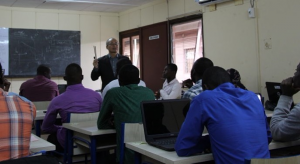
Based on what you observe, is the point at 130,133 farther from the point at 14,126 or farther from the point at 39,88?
the point at 39,88

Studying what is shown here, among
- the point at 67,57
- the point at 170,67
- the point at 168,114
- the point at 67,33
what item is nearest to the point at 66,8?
the point at 67,33

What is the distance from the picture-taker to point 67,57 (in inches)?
305

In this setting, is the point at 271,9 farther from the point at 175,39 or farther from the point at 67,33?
the point at 67,33

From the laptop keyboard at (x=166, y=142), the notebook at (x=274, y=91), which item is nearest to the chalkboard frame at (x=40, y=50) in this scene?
the notebook at (x=274, y=91)

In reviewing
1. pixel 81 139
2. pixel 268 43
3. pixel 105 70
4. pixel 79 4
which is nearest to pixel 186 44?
pixel 268 43

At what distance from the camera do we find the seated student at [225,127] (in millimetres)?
1633

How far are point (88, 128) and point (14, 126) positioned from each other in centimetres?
110

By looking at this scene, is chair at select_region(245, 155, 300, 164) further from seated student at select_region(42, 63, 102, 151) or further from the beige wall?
the beige wall

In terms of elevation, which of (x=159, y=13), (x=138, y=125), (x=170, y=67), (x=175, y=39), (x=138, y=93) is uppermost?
(x=159, y=13)

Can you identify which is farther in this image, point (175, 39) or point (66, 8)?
point (66, 8)

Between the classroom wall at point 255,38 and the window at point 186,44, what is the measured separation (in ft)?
0.74

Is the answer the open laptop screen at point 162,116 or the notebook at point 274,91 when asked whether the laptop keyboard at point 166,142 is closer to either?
the open laptop screen at point 162,116

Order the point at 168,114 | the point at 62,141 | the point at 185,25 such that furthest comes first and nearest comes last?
the point at 185,25 < the point at 62,141 < the point at 168,114

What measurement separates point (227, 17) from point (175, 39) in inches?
57.7
